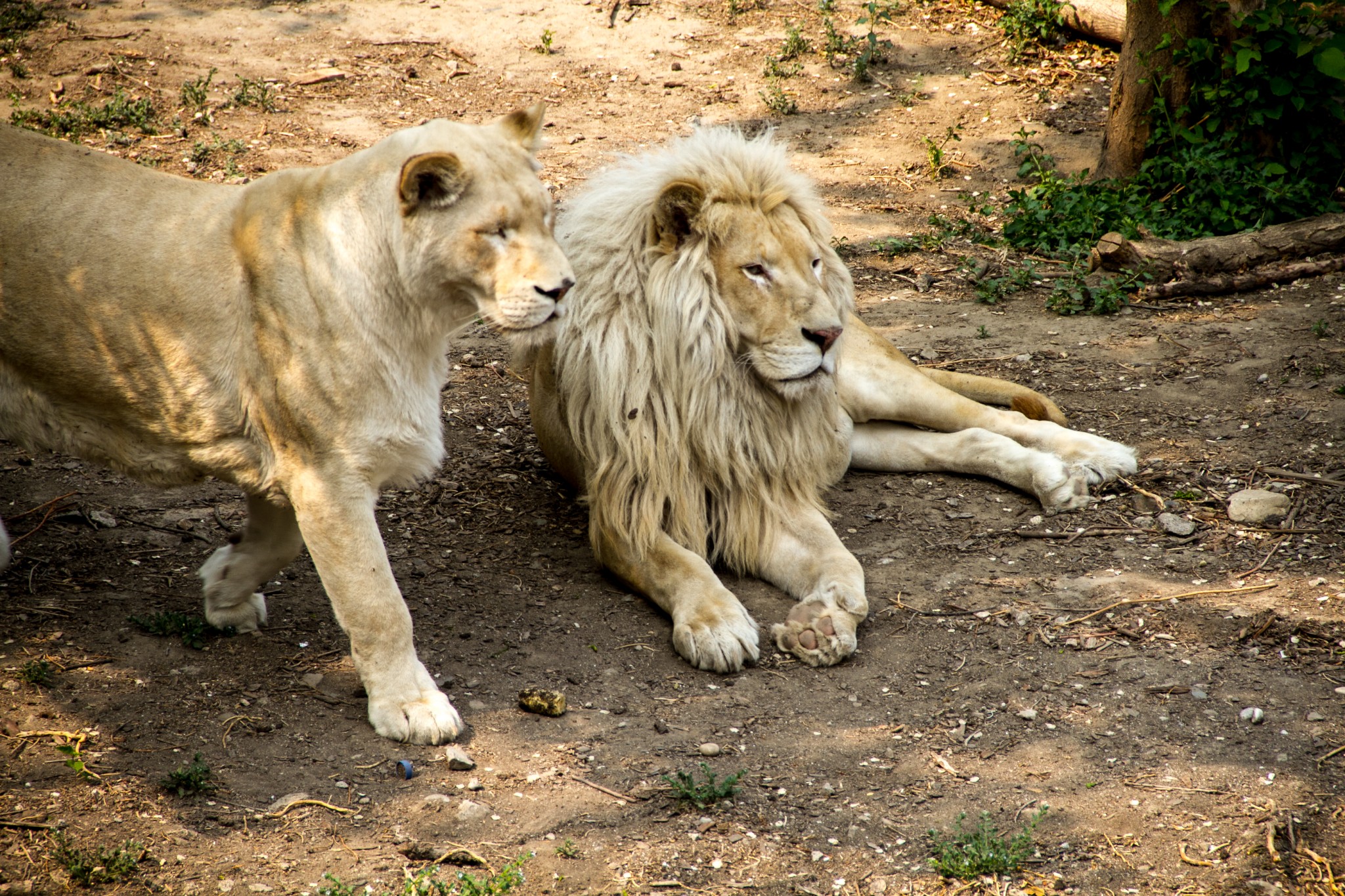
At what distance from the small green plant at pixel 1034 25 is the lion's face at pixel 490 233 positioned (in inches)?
297

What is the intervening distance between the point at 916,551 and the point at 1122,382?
73.5 inches

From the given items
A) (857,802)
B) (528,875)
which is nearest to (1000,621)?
(857,802)

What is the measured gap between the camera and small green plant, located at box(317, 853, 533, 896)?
8.61ft

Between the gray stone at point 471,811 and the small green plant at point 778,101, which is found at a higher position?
the small green plant at point 778,101

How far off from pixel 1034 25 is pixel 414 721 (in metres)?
8.25

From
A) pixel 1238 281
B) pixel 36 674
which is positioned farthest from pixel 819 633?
pixel 1238 281

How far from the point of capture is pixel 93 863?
8.64ft

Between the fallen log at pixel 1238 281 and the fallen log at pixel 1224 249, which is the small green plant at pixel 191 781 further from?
the fallen log at pixel 1224 249

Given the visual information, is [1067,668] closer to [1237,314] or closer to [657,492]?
[657,492]

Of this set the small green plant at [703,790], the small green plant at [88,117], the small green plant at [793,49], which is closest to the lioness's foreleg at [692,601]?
the small green plant at [703,790]

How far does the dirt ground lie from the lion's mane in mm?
313

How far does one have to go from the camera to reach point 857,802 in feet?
10.1

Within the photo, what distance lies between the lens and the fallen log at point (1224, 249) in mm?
6594

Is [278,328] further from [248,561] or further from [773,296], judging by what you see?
[773,296]
